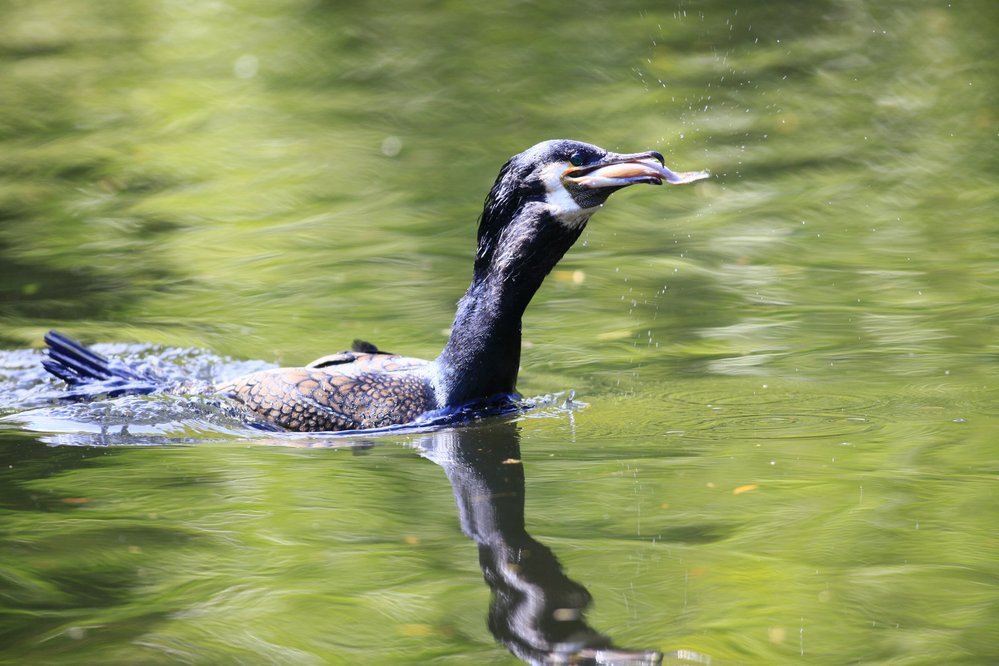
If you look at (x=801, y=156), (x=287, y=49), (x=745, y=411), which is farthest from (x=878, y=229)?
(x=287, y=49)

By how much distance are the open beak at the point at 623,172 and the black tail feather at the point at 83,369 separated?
2.73m

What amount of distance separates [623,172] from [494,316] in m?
1.04

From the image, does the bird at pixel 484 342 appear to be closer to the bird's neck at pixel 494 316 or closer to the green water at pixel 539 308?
the bird's neck at pixel 494 316

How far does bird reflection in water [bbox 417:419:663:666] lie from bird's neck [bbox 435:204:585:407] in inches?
18.3

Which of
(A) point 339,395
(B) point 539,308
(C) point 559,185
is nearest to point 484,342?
(A) point 339,395

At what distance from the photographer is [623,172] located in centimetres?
629

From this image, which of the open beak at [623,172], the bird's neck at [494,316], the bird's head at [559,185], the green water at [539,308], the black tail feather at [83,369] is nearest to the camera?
the green water at [539,308]

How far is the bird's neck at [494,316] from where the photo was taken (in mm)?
6699

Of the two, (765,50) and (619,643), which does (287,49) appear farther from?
(619,643)

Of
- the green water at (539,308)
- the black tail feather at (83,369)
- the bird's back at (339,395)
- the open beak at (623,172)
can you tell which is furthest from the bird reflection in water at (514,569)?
the black tail feather at (83,369)

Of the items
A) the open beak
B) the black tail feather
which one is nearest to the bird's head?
the open beak

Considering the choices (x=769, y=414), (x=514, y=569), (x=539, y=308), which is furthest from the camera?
(x=539, y=308)

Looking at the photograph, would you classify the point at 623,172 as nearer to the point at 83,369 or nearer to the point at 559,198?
the point at 559,198

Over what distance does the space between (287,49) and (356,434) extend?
30.9 feet
